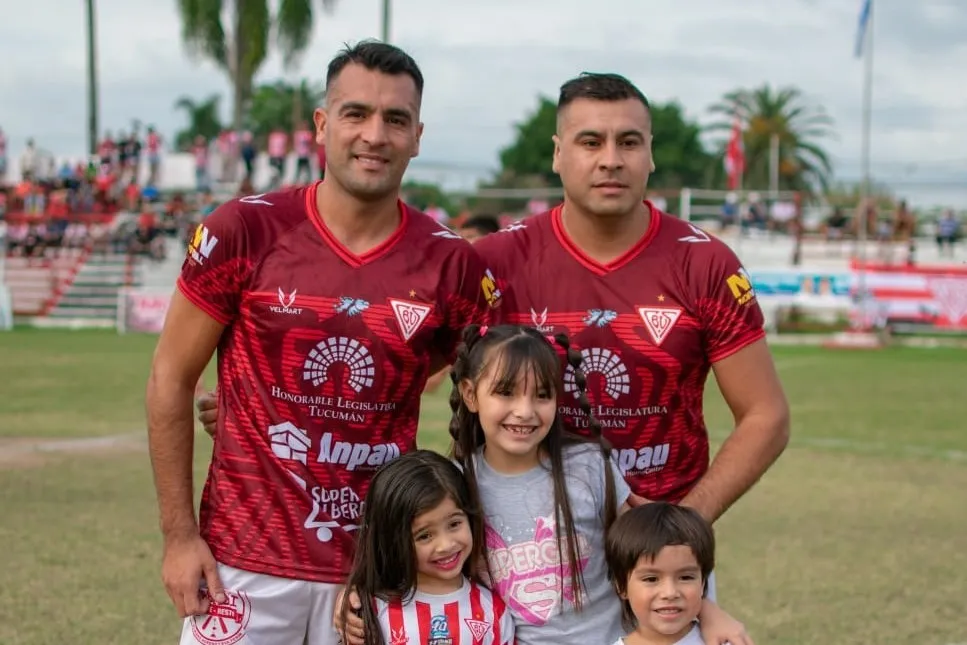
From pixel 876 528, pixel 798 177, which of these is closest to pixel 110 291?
pixel 876 528

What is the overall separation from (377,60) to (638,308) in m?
1.09

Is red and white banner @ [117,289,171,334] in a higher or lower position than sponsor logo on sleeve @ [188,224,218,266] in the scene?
lower

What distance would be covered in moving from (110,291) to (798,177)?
1810 inches

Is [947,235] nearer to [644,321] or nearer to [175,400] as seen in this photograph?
[644,321]

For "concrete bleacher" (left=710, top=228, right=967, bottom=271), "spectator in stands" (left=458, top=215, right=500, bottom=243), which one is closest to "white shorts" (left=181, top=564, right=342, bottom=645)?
"spectator in stands" (left=458, top=215, right=500, bottom=243)

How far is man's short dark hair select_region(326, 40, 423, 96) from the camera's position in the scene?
12.5 feet

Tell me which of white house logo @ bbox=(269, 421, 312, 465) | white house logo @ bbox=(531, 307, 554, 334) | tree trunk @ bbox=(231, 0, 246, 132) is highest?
tree trunk @ bbox=(231, 0, 246, 132)

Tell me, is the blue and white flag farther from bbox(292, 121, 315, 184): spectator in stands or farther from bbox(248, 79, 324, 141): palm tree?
bbox(248, 79, 324, 141): palm tree

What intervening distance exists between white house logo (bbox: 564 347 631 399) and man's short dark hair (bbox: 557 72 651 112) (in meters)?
0.77

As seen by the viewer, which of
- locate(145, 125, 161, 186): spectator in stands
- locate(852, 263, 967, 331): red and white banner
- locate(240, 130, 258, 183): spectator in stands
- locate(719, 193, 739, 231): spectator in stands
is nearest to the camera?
locate(852, 263, 967, 331): red and white banner

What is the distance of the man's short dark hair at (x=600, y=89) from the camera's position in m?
3.89

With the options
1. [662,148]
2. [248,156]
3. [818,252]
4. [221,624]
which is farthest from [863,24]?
[662,148]

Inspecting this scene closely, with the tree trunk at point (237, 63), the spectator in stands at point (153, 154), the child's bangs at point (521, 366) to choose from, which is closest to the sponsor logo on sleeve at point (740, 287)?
the child's bangs at point (521, 366)

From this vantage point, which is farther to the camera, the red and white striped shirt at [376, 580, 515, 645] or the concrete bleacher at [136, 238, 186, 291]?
the concrete bleacher at [136, 238, 186, 291]
